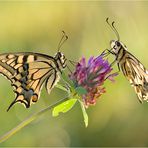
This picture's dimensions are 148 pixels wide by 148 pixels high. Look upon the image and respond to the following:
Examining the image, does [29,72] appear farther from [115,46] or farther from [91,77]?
[115,46]

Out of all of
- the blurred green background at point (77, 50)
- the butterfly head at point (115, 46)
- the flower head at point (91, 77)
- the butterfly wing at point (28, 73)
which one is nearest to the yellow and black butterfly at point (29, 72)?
the butterfly wing at point (28, 73)

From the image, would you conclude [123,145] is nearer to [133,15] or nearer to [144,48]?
[144,48]

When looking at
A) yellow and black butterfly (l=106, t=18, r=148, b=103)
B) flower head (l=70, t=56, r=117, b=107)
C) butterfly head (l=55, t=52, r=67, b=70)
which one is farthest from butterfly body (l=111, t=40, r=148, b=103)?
butterfly head (l=55, t=52, r=67, b=70)

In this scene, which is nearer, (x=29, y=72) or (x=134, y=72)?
(x=29, y=72)

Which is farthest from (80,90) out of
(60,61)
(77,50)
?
(77,50)

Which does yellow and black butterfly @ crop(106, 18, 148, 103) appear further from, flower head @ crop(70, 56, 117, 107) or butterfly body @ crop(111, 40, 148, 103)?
flower head @ crop(70, 56, 117, 107)
